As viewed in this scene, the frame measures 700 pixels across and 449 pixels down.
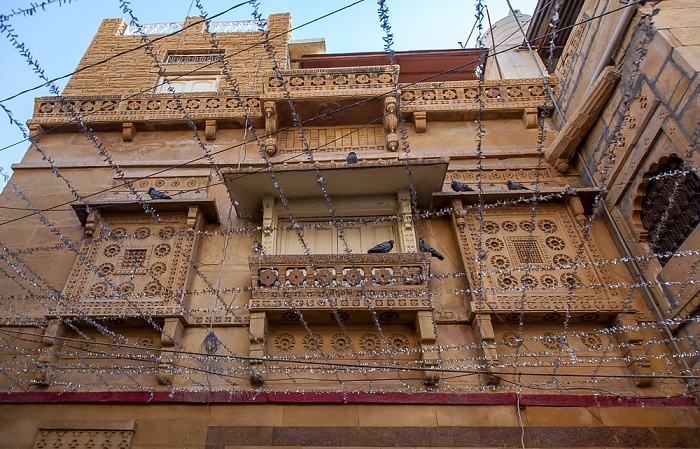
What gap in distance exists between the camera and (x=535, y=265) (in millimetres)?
6957

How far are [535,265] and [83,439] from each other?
5.36 meters

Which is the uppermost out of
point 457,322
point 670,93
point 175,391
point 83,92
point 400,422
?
point 83,92

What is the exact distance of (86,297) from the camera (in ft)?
21.7

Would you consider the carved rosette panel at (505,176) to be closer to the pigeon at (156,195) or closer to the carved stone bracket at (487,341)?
the carved stone bracket at (487,341)

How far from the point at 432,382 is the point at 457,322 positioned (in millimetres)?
905

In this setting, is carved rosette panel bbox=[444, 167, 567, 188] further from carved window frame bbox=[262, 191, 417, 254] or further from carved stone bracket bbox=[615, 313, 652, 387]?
carved stone bracket bbox=[615, 313, 652, 387]

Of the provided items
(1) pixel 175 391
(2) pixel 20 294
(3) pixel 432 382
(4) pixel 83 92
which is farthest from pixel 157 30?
(3) pixel 432 382

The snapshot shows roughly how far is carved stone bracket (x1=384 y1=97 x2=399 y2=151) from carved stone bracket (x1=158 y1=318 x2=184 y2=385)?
13.1ft

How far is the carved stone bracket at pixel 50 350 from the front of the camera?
598 centimetres

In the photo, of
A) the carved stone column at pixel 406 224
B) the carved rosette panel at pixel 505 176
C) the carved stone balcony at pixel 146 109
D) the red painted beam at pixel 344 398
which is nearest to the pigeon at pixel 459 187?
the carved rosette panel at pixel 505 176

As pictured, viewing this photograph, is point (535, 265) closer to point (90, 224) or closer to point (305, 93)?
point (305, 93)

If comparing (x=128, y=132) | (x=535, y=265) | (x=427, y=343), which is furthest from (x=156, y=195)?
(x=535, y=265)

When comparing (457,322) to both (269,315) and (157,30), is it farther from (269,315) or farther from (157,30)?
(157,30)

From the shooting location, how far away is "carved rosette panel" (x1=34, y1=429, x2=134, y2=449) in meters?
5.38
